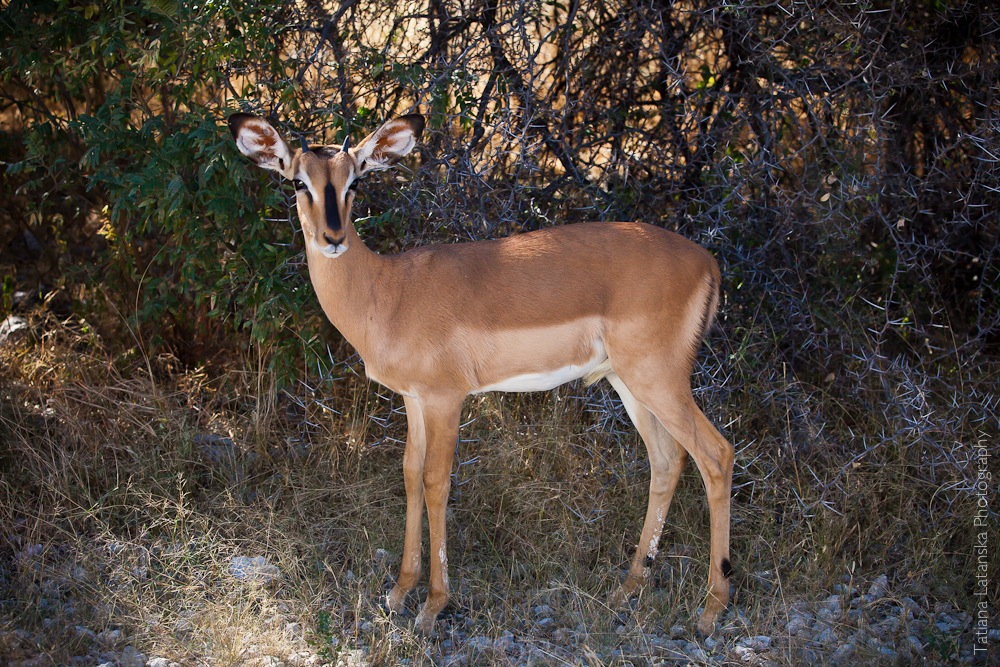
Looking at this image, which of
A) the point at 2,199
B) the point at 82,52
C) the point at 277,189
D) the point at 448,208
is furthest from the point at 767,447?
the point at 2,199

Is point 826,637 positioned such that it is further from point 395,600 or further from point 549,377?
point 395,600

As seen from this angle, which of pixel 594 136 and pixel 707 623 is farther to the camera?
Answer: pixel 594 136

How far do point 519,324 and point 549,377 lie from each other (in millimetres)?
282

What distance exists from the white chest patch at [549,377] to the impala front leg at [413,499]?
1.16ft

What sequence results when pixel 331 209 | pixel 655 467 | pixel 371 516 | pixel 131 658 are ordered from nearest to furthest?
pixel 131 658 < pixel 331 209 < pixel 655 467 < pixel 371 516

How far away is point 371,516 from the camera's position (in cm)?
486

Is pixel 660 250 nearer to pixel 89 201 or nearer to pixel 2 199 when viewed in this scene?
pixel 89 201

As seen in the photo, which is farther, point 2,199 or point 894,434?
point 2,199

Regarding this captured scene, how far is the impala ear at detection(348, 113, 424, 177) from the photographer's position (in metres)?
4.10

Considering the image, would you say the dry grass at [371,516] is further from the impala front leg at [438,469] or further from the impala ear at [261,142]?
the impala ear at [261,142]

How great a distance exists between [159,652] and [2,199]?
14.7 ft

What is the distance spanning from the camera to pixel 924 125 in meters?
5.91

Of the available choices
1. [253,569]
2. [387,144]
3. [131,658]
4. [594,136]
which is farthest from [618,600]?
[594,136]

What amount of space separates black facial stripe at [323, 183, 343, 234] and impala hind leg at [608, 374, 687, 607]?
5.20 feet
